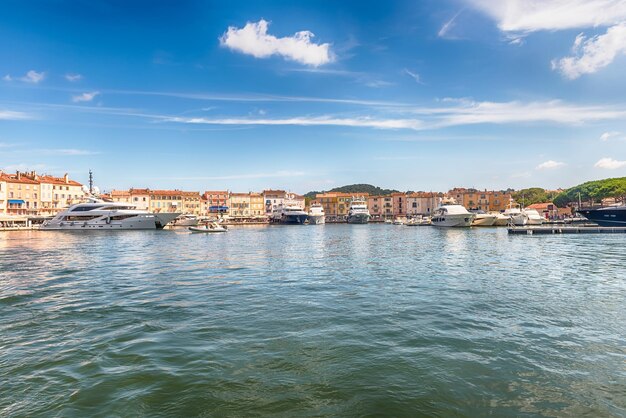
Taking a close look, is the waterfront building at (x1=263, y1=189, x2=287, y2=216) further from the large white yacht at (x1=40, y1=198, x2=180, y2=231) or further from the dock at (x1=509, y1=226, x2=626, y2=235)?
the dock at (x1=509, y1=226, x2=626, y2=235)

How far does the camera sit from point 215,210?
5743 inches

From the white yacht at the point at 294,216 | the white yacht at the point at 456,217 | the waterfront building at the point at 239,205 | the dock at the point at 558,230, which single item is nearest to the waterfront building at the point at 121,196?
the waterfront building at the point at 239,205

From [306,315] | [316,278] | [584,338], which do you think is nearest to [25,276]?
[316,278]

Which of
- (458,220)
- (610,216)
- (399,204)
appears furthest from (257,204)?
(610,216)

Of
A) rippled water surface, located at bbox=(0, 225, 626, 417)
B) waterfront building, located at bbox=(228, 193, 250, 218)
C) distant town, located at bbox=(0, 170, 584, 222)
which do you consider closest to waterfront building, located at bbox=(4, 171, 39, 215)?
distant town, located at bbox=(0, 170, 584, 222)

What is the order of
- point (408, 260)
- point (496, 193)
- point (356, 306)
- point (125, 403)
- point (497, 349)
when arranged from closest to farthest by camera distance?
1. point (125, 403)
2. point (497, 349)
3. point (356, 306)
4. point (408, 260)
5. point (496, 193)

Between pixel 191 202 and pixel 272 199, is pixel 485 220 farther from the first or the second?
pixel 191 202

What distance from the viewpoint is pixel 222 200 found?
148 meters

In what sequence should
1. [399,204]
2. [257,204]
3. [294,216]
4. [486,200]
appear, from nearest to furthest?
1. [294,216]
2. [486,200]
3. [257,204]
4. [399,204]

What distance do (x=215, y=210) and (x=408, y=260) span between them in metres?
126

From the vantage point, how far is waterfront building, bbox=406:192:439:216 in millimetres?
156125

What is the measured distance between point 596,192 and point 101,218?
127980 millimetres

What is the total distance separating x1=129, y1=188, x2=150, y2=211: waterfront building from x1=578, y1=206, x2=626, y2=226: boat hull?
12270 centimetres

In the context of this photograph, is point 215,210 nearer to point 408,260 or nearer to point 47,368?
point 408,260
